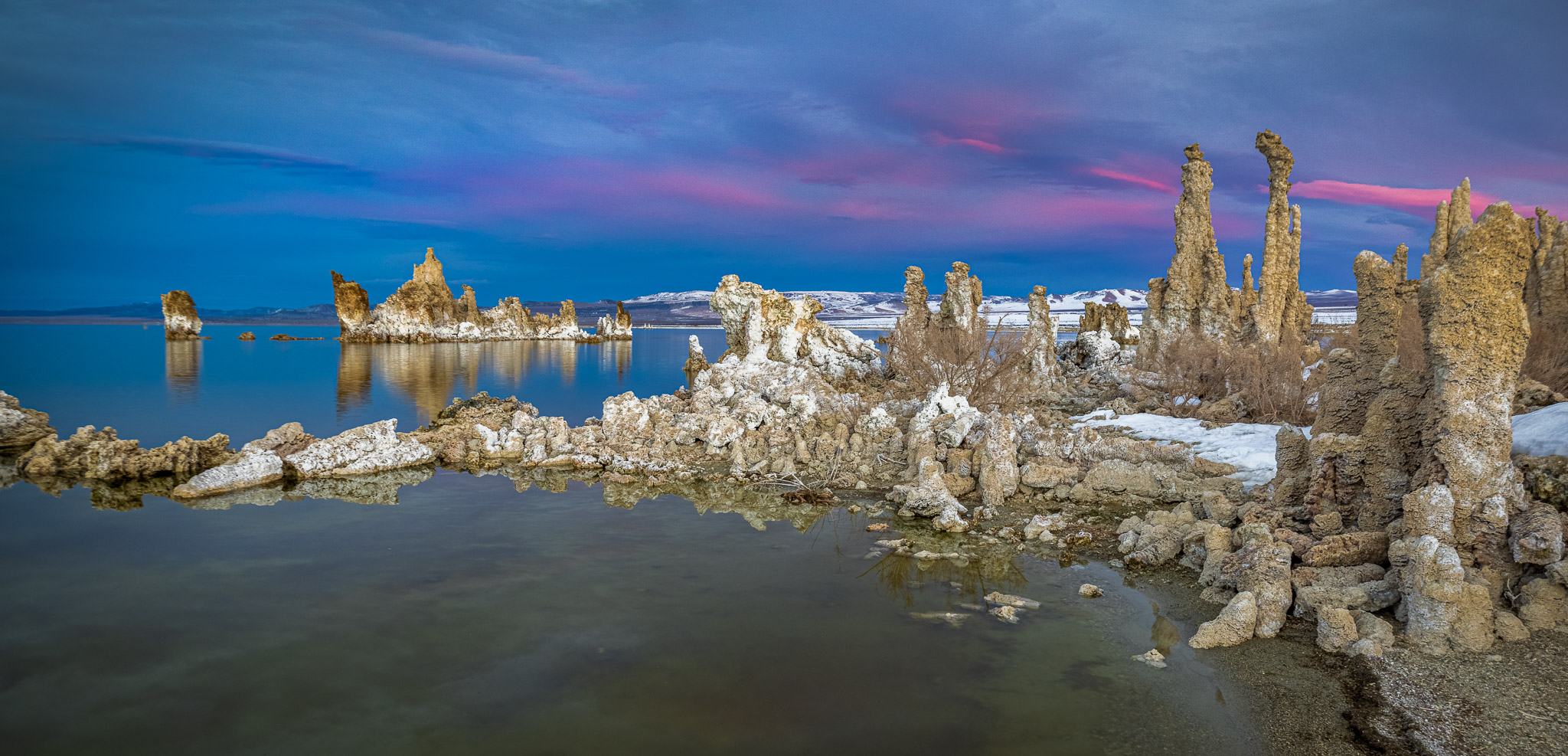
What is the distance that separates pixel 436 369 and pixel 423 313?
45516 mm

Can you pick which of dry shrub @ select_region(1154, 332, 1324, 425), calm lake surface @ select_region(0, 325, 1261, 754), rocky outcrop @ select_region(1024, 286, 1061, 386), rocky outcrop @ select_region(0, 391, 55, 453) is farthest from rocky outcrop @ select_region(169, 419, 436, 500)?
dry shrub @ select_region(1154, 332, 1324, 425)

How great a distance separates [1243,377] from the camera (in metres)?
18.8

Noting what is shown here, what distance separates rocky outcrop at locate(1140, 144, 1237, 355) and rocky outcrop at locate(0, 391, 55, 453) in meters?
30.7

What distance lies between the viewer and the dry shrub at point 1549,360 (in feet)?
36.9

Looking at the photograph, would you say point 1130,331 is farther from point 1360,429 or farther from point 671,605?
point 671,605

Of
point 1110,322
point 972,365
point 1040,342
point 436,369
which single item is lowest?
point 436,369

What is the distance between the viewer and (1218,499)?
881 cm

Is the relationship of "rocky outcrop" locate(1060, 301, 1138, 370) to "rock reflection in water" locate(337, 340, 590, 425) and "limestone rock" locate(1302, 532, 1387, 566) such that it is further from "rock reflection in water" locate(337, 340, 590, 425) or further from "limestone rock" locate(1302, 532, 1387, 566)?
"rock reflection in water" locate(337, 340, 590, 425)

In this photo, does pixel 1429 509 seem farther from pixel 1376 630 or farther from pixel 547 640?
pixel 547 640

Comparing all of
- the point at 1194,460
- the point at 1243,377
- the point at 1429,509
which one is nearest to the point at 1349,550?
the point at 1429,509

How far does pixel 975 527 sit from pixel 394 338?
86.1 metres

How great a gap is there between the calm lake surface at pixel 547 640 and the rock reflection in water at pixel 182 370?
19.3 m

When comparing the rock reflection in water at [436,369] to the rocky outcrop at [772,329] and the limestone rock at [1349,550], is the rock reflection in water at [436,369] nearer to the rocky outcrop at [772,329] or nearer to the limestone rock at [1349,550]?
the rocky outcrop at [772,329]

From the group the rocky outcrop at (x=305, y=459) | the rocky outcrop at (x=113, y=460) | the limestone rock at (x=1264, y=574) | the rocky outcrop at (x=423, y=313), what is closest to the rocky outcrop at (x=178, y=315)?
the rocky outcrop at (x=423, y=313)
